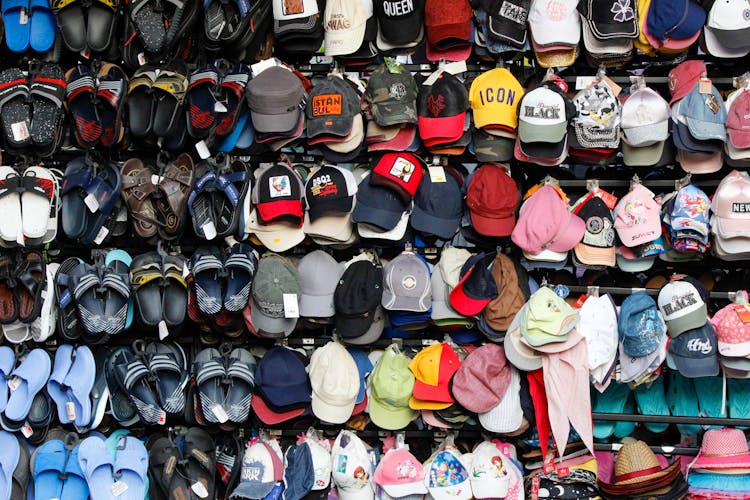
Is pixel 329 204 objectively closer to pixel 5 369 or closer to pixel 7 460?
pixel 5 369

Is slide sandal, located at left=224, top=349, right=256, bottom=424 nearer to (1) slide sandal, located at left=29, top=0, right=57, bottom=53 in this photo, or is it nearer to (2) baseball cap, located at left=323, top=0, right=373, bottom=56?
(2) baseball cap, located at left=323, top=0, right=373, bottom=56

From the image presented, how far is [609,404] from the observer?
4062 millimetres

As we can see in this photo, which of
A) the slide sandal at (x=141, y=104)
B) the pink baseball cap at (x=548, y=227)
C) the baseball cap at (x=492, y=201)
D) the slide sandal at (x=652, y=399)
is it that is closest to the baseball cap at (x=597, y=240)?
the pink baseball cap at (x=548, y=227)

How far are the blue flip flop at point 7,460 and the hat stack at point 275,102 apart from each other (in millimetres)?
1775

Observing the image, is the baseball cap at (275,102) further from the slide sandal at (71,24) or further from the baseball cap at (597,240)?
the baseball cap at (597,240)

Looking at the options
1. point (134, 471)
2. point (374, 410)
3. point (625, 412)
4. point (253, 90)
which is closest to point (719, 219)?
point (625, 412)

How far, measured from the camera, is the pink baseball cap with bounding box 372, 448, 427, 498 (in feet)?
12.5

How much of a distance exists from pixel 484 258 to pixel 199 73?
1529 mm

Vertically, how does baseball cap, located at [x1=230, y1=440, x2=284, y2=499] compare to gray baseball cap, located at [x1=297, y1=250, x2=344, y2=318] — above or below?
below

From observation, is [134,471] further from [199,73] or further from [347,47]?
[347,47]

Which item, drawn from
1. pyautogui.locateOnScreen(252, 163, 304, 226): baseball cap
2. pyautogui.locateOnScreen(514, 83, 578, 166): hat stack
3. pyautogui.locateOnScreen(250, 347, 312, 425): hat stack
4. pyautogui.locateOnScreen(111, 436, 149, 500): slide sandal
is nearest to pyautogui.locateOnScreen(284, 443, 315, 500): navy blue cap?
pyautogui.locateOnScreen(250, 347, 312, 425): hat stack

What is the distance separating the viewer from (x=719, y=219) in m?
3.74

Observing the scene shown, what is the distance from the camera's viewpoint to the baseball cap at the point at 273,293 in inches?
151

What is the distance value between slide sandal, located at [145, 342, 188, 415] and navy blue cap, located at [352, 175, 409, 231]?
1.07 m
